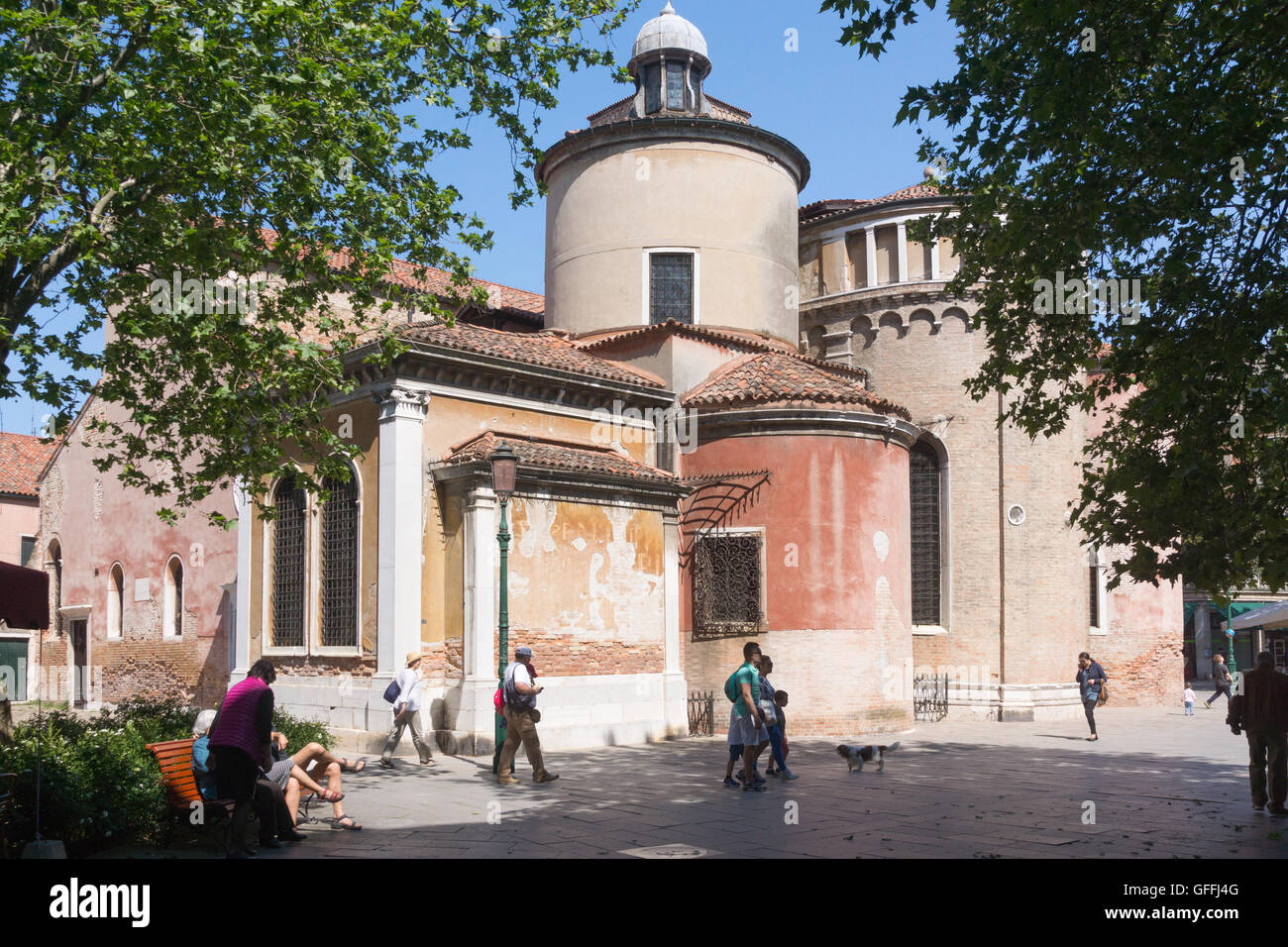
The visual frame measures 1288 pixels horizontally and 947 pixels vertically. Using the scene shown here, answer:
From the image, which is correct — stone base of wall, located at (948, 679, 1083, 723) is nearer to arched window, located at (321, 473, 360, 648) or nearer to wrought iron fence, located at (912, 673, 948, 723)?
wrought iron fence, located at (912, 673, 948, 723)

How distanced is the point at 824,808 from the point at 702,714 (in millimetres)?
8193

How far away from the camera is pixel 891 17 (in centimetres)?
916

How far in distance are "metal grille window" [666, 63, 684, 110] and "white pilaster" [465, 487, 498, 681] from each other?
12491 millimetres

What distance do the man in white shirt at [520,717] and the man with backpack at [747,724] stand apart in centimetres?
224

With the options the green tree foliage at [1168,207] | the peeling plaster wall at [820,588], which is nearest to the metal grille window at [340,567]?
the peeling plaster wall at [820,588]

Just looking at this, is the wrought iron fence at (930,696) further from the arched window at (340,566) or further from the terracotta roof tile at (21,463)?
the terracotta roof tile at (21,463)

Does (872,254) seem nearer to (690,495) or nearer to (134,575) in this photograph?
(690,495)

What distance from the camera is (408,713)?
1549cm

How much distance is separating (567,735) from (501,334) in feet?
23.7

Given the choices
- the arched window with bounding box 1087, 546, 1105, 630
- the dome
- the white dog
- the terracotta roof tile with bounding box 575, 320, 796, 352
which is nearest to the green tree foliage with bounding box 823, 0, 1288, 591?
the white dog

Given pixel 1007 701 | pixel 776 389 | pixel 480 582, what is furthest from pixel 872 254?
pixel 480 582

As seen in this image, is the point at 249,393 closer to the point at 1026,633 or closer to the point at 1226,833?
the point at 1226,833

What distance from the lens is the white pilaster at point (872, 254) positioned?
25.7 m
